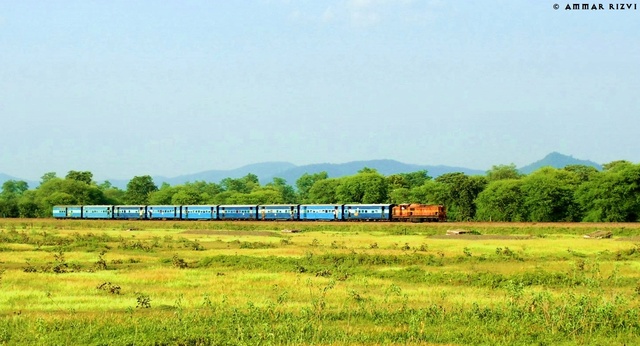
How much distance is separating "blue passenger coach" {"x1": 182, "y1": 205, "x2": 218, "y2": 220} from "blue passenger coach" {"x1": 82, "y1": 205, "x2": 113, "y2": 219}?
17.0 metres

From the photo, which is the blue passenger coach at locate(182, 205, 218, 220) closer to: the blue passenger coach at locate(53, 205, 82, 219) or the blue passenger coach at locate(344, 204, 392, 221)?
the blue passenger coach at locate(344, 204, 392, 221)

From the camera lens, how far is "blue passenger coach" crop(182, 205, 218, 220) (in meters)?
123

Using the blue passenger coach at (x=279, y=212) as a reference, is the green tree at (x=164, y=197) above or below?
above

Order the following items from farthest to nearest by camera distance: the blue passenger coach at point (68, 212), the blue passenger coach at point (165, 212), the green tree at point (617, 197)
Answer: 1. the blue passenger coach at point (68, 212)
2. the blue passenger coach at point (165, 212)
3. the green tree at point (617, 197)

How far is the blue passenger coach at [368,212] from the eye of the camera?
352ft

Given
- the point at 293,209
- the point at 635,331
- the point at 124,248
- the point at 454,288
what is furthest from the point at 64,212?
the point at 635,331

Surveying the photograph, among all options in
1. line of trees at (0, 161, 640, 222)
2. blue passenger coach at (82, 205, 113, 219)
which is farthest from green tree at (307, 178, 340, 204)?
blue passenger coach at (82, 205, 113, 219)

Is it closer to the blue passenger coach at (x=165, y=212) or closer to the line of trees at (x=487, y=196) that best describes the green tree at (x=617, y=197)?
the line of trees at (x=487, y=196)

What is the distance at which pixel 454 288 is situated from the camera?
112 feet

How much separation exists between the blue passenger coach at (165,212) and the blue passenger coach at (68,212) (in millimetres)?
18872

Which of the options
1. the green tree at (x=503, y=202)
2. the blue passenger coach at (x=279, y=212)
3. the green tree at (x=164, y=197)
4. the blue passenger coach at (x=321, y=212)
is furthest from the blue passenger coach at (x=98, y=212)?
the green tree at (x=503, y=202)

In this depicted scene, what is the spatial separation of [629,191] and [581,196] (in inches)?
303

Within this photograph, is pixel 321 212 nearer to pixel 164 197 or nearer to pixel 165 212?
pixel 165 212

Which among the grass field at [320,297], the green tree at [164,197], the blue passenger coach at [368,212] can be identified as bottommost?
the grass field at [320,297]
